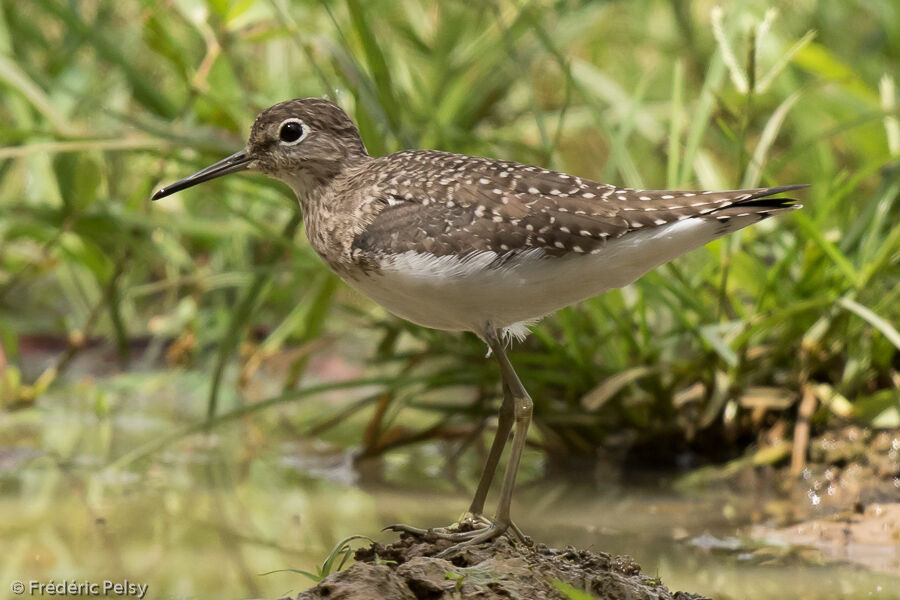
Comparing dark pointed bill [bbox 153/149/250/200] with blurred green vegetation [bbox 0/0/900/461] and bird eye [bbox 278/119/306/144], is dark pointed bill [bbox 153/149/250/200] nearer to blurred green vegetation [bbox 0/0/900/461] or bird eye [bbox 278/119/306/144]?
bird eye [bbox 278/119/306/144]

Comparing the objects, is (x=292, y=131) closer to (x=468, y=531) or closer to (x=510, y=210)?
(x=510, y=210)

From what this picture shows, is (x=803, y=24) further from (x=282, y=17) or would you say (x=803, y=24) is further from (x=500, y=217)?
(x=500, y=217)

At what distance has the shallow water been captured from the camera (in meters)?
3.44

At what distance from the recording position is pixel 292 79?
705 centimetres

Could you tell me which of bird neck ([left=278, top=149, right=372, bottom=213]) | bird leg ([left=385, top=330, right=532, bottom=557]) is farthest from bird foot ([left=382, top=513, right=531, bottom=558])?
bird neck ([left=278, top=149, right=372, bottom=213])

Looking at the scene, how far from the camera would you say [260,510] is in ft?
13.8

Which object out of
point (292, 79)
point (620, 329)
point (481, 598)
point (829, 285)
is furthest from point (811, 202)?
point (481, 598)

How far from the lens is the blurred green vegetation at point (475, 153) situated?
15.0ft

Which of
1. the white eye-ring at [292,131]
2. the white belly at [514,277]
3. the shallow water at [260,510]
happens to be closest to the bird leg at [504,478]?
the white belly at [514,277]

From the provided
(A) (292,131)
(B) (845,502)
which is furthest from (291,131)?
(B) (845,502)

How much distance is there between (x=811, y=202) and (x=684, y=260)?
0.95 meters

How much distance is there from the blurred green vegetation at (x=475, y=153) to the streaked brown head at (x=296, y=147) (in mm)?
544

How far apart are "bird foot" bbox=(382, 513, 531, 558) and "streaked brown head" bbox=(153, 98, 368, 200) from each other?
4.06ft

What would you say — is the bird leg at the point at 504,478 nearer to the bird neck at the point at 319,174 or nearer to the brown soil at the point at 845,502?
the bird neck at the point at 319,174
